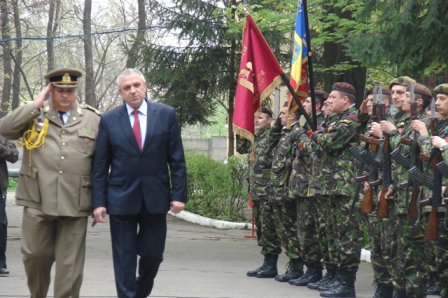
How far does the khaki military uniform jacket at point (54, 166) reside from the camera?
789cm

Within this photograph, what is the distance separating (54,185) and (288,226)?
4340mm

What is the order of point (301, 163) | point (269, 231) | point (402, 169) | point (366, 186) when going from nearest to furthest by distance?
point (402, 169) → point (366, 186) → point (301, 163) → point (269, 231)

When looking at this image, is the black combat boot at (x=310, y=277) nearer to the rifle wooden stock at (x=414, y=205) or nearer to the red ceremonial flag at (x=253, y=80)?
the red ceremonial flag at (x=253, y=80)

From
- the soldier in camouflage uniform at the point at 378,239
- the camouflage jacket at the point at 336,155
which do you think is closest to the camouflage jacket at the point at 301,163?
the camouflage jacket at the point at 336,155

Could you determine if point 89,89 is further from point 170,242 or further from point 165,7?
point 170,242

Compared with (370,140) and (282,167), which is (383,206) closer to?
(370,140)

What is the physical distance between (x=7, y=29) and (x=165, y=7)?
15320 mm

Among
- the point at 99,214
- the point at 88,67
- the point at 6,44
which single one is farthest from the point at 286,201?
the point at 6,44

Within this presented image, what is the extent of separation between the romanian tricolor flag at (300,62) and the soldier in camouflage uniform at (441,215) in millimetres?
2950

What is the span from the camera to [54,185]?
791 cm

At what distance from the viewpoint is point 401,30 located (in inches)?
477

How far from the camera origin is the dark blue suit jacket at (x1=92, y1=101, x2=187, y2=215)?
8.05 meters

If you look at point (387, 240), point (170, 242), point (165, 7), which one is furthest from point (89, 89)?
point (387, 240)

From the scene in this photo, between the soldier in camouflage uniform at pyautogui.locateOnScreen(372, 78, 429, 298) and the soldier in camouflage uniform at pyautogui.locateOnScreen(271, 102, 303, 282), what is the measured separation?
2.39 metres
